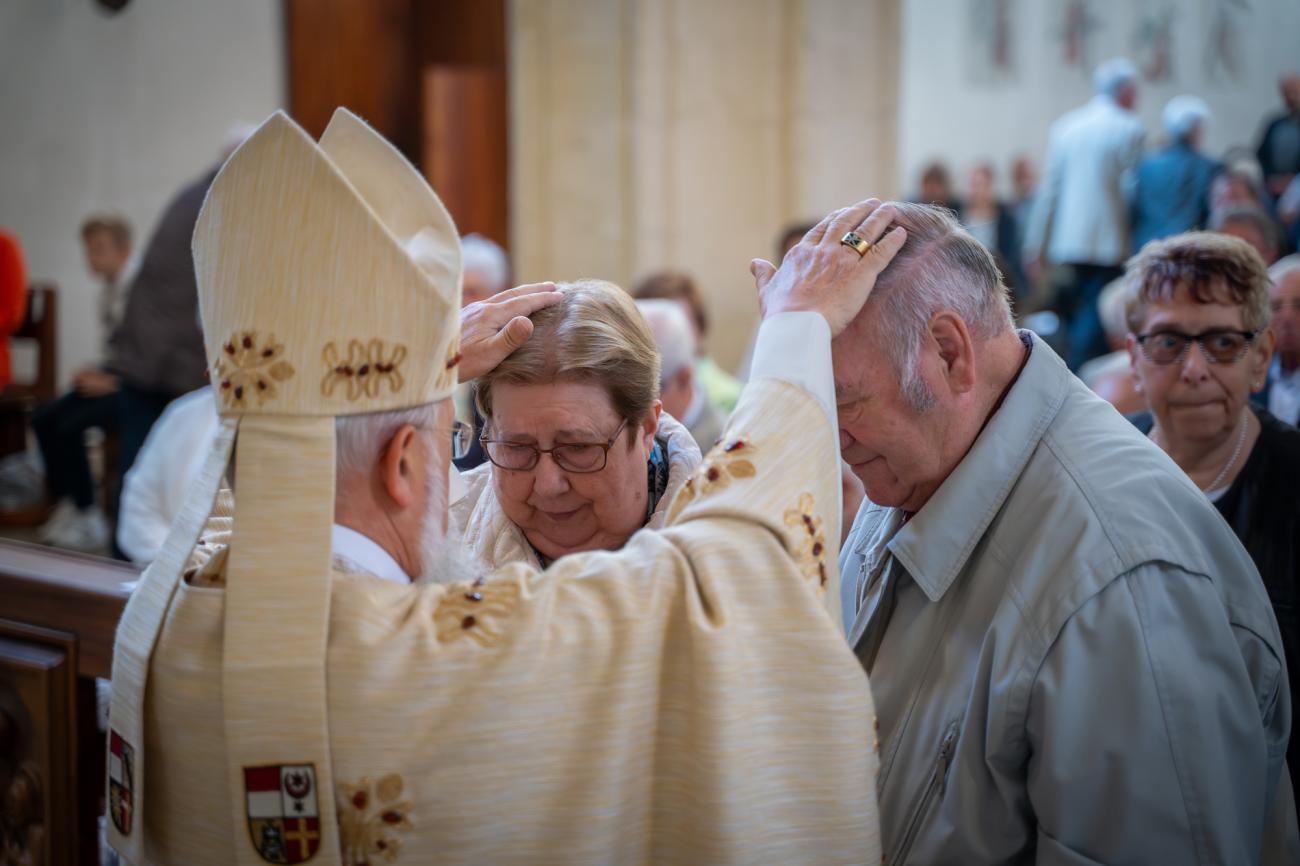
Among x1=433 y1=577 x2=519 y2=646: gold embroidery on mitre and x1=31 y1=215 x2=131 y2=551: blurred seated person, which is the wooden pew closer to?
x1=433 y1=577 x2=519 y2=646: gold embroidery on mitre

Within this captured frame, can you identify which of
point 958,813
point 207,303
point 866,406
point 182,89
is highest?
point 182,89

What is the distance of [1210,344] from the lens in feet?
8.59

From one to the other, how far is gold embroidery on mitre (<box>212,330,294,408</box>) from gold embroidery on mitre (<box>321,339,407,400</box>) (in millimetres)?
48

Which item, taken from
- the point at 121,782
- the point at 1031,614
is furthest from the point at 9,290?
the point at 1031,614

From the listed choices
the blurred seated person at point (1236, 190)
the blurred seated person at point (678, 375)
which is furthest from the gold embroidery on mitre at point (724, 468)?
the blurred seated person at point (1236, 190)

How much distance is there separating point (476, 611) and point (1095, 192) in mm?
7673

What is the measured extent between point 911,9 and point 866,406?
1563 centimetres

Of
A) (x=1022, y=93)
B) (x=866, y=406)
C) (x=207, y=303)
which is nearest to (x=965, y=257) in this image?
(x=866, y=406)

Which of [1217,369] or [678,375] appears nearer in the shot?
[1217,369]

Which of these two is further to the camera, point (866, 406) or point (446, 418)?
point (866, 406)

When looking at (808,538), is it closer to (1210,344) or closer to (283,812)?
(283,812)

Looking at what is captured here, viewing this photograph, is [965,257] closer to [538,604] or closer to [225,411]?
[538,604]

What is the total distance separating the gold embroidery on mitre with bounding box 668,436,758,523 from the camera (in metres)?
1.61

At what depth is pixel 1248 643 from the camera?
5.84ft
